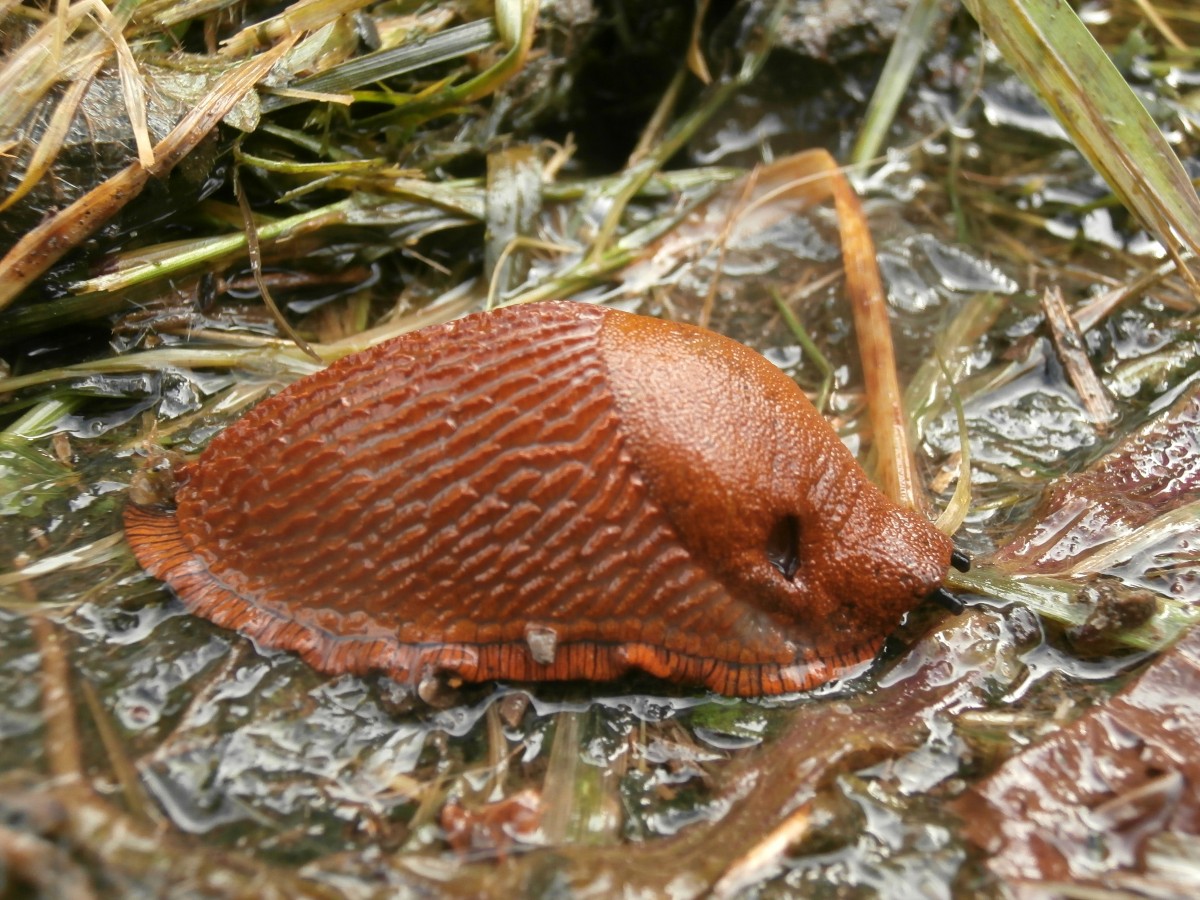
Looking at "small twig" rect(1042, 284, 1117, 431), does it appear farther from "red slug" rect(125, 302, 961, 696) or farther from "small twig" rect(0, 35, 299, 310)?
"small twig" rect(0, 35, 299, 310)

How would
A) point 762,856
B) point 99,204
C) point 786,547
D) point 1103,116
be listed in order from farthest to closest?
point 1103,116, point 99,204, point 786,547, point 762,856

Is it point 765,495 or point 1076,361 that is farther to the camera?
point 1076,361

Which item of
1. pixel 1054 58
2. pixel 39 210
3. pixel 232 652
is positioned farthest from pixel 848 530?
pixel 39 210

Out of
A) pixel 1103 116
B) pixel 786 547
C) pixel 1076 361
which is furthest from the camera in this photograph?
pixel 1076 361

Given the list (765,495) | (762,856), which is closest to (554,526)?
(765,495)

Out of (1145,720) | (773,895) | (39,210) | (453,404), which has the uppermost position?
(39,210)

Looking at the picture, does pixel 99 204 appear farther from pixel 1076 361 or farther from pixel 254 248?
pixel 1076 361

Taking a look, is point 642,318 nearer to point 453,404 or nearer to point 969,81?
point 453,404
